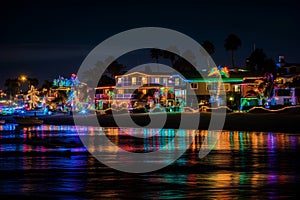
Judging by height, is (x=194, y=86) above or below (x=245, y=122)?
above

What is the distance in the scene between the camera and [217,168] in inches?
783

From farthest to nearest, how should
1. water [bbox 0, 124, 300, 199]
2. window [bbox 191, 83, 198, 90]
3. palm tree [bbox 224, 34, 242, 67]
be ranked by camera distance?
palm tree [bbox 224, 34, 242, 67] → window [bbox 191, 83, 198, 90] → water [bbox 0, 124, 300, 199]

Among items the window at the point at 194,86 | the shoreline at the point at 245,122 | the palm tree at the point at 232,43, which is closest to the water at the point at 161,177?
the shoreline at the point at 245,122

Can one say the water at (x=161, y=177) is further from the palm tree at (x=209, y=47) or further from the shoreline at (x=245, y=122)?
the palm tree at (x=209, y=47)

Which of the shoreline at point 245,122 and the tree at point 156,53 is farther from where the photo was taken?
the tree at point 156,53

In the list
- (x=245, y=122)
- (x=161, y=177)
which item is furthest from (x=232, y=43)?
(x=161, y=177)

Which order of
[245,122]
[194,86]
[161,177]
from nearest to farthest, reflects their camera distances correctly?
[161,177] → [245,122] → [194,86]

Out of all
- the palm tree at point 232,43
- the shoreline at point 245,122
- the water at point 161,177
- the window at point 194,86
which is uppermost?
the palm tree at point 232,43

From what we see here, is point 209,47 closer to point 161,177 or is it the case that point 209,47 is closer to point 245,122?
point 245,122

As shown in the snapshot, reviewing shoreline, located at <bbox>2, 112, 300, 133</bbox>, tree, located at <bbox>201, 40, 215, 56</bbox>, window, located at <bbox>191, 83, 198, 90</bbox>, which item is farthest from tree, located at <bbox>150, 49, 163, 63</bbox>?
shoreline, located at <bbox>2, 112, 300, 133</bbox>


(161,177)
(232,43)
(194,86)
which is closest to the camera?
(161,177)

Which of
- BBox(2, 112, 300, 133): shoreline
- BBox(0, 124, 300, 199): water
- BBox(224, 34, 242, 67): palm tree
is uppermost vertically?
BBox(224, 34, 242, 67): palm tree

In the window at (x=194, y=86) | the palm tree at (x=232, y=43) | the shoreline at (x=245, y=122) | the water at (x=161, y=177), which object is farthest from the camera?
the palm tree at (x=232, y=43)

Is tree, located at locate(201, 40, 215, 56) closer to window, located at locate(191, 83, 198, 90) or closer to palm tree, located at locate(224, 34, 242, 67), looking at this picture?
palm tree, located at locate(224, 34, 242, 67)
